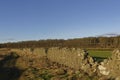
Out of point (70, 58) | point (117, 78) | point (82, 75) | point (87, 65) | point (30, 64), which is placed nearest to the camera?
point (117, 78)

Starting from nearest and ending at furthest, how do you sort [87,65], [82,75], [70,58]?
1. [82,75]
2. [87,65]
3. [70,58]

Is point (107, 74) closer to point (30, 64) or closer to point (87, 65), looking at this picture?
point (87, 65)

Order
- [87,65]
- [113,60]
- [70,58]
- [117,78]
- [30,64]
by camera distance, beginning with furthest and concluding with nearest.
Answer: [30,64]
[70,58]
[87,65]
[113,60]
[117,78]

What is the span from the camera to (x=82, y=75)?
25031 millimetres

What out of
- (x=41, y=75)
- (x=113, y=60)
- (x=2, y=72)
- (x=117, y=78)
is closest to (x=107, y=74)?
(x=113, y=60)

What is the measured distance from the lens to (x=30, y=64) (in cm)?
3581

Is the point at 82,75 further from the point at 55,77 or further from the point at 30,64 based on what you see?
the point at 30,64

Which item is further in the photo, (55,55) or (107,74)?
(55,55)

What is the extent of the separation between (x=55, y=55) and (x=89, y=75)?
1301 centimetres

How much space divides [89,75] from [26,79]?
515 cm

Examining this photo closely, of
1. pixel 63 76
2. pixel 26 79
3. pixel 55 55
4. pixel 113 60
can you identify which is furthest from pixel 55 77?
pixel 55 55

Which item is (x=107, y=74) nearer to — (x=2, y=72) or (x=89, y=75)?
(x=89, y=75)

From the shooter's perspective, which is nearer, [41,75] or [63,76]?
[63,76]

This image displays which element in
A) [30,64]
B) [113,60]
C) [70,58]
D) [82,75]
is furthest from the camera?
[30,64]
